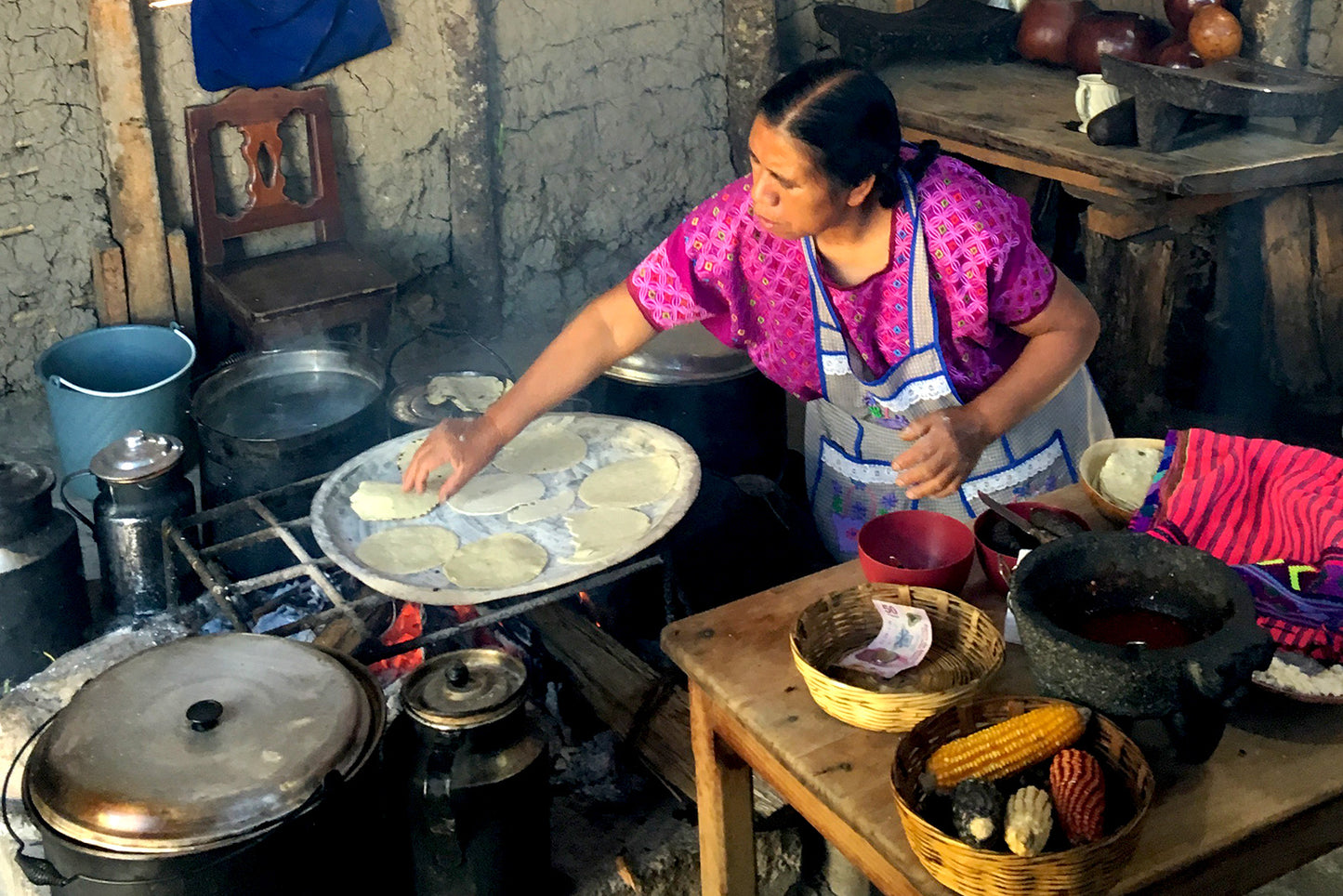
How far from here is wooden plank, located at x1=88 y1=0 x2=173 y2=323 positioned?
4125mm

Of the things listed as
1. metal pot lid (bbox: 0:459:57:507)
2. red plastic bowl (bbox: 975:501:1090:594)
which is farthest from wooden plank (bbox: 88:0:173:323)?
red plastic bowl (bbox: 975:501:1090:594)

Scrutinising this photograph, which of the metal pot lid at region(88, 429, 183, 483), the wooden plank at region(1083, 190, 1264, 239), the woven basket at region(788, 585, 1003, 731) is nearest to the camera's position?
the woven basket at region(788, 585, 1003, 731)

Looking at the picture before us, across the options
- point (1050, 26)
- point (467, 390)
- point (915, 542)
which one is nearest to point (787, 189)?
point (915, 542)

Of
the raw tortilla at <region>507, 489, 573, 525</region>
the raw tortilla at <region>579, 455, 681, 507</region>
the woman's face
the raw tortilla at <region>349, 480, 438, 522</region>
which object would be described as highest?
the woman's face

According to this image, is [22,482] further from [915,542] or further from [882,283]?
[915,542]

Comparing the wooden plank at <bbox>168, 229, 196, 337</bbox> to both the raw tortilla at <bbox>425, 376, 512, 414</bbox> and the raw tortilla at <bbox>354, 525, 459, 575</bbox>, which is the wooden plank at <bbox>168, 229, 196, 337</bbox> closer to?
the raw tortilla at <bbox>425, 376, 512, 414</bbox>

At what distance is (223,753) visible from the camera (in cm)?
210

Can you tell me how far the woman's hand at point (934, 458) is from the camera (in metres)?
2.28

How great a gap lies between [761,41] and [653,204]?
2.81 feet

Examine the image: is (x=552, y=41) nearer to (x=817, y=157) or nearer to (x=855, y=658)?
(x=817, y=157)

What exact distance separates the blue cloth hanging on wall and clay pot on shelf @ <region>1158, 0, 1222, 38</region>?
320cm

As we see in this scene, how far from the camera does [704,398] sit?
3596 mm

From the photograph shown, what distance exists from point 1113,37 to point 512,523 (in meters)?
3.70

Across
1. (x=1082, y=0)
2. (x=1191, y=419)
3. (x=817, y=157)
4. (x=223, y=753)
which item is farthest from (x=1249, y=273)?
(x=223, y=753)
